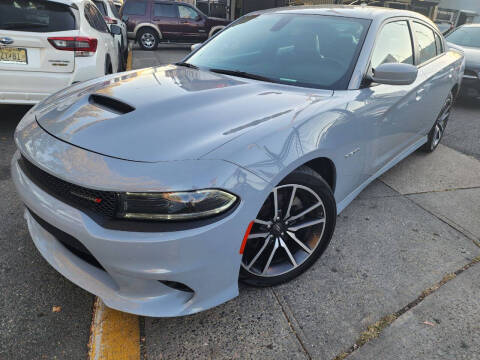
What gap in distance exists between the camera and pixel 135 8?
12734mm

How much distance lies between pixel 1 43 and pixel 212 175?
3.38 meters

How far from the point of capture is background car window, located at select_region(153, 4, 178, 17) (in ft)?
42.1

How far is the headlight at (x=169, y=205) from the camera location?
1.48m

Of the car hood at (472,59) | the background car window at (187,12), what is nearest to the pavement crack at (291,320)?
the car hood at (472,59)

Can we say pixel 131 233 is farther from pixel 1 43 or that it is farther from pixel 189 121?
pixel 1 43

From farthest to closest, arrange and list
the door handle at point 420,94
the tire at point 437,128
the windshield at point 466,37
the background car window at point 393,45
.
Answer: the windshield at point 466,37 < the tire at point 437,128 < the door handle at point 420,94 < the background car window at point 393,45

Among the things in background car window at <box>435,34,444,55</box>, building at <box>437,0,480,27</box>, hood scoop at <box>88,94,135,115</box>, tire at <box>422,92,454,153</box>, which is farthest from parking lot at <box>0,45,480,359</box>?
building at <box>437,0,480,27</box>

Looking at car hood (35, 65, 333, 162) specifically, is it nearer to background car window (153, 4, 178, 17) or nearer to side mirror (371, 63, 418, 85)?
side mirror (371, 63, 418, 85)

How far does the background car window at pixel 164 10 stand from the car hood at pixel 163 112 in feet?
38.4

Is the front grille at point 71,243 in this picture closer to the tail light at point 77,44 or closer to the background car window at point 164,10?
the tail light at point 77,44

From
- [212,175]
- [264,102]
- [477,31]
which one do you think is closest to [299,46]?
[264,102]

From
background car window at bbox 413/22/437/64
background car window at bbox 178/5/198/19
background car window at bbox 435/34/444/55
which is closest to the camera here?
background car window at bbox 413/22/437/64

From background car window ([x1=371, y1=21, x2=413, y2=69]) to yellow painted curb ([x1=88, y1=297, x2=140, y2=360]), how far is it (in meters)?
2.32

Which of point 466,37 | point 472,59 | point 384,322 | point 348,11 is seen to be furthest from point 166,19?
point 384,322
